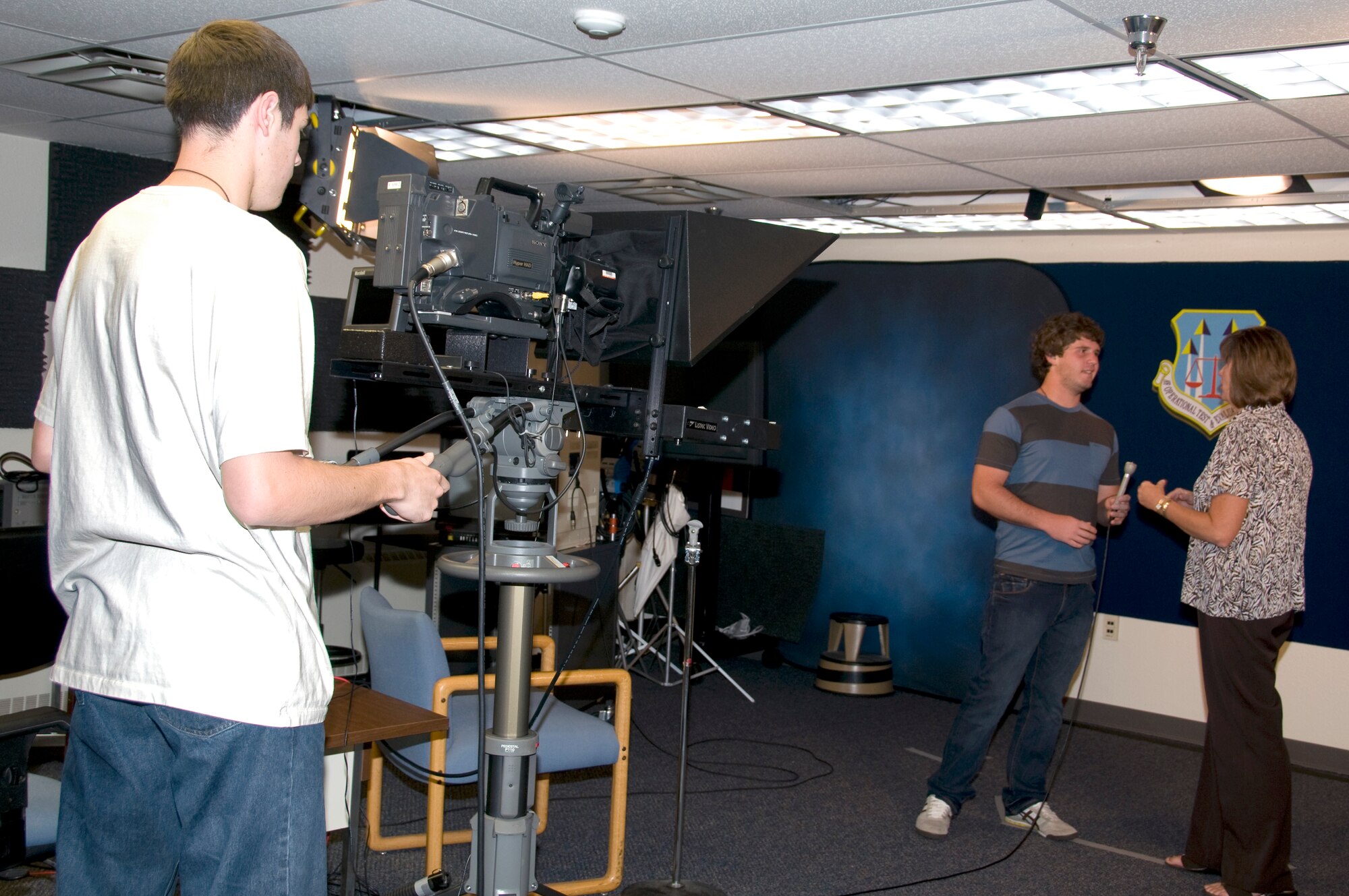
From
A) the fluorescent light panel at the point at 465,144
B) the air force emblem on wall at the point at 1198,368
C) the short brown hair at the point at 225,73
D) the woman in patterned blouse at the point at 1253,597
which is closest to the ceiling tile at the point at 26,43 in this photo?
the fluorescent light panel at the point at 465,144

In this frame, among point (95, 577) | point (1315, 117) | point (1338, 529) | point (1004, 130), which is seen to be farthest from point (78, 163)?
point (1338, 529)

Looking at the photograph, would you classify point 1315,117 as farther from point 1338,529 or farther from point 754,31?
point 1338,529

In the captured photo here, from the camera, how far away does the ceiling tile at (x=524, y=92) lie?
305 cm

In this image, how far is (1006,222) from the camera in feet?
16.6

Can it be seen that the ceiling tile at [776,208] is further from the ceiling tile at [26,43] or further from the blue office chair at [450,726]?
the ceiling tile at [26,43]

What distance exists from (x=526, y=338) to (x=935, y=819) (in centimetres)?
245

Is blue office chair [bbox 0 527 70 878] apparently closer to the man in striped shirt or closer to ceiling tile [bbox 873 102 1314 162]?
the man in striped shirt

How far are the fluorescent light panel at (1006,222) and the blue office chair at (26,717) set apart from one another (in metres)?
3.68

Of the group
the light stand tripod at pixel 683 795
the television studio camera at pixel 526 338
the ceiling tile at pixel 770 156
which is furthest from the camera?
the ceiling tile at pixel 770 156

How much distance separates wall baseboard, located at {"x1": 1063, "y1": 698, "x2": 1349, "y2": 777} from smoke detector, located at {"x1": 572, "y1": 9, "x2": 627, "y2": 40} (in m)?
3.59

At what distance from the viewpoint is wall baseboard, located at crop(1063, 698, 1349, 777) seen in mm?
4527

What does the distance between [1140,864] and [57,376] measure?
3337mm

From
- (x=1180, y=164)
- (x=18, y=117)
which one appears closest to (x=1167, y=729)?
(x=1180, y=164)

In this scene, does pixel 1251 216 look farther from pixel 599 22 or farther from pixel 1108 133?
pixel 599 22
